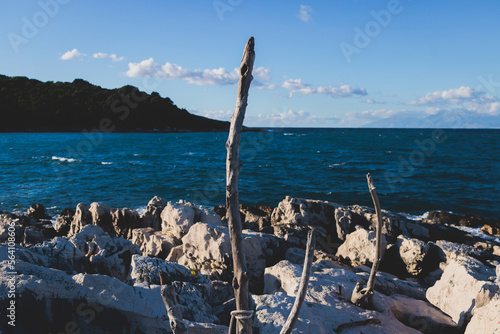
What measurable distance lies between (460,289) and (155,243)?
25.4ft

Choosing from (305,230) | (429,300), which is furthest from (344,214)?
(429,300)

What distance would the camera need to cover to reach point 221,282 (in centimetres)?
710

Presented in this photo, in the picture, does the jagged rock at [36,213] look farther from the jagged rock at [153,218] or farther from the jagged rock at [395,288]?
the jagged rock at [395,288]

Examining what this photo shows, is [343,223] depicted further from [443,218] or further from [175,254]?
[443,218]

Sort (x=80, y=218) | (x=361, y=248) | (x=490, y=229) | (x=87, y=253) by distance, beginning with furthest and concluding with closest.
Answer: (x=490, y=229) → (x=80, y=218) → (x=361, y=248) → (x=87, y=253)

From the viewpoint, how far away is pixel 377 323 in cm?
521

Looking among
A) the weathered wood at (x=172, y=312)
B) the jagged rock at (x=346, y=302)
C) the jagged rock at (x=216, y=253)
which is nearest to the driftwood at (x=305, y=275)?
the weathered wood at (x=172, y=312)

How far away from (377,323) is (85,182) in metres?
26.8

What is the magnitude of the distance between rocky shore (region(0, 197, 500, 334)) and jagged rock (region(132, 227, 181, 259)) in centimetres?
3

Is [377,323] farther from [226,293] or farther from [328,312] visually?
[226,293]

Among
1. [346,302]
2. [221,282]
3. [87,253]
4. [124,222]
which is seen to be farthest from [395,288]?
[124,222]

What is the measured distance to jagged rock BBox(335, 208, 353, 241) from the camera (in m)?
12.4

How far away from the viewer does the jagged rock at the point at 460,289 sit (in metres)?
5.86

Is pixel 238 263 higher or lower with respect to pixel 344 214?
higher
